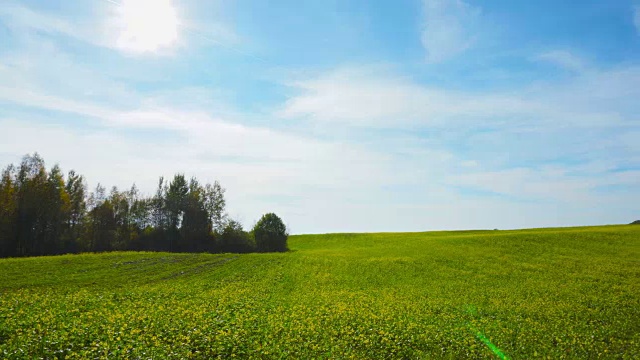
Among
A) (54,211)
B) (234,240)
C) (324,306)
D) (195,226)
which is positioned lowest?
(324,306)

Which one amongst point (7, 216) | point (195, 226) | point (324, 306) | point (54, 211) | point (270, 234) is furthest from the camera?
point (195, 226)

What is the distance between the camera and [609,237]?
69062 millimetres

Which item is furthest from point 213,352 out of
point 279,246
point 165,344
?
point 279,246

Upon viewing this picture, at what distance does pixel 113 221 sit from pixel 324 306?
74747mm

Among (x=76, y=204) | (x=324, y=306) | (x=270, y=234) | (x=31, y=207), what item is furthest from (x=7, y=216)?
(x=324, y=306)

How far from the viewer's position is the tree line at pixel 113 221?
229 ft

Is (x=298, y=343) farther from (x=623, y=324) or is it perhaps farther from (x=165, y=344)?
(x=623, y=324)

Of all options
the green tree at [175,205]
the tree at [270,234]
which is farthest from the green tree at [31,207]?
the tree at [270,234]

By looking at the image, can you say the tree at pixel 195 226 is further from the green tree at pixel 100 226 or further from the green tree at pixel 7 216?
the green tree at pixel 7 216

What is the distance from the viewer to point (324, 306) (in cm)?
3030

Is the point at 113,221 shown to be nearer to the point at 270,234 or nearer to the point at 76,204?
the point at 76,204

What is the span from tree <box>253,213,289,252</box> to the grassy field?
87.6 ft

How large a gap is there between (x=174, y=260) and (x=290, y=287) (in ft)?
74.1

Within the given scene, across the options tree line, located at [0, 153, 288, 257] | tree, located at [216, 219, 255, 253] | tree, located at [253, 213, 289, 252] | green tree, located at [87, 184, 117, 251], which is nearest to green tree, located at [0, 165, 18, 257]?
tree line, located at [0, 153, 288, 257]
